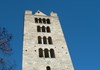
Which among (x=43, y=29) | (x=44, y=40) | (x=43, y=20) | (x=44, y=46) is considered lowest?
(x=44, y=46)

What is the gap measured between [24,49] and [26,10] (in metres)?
11.9

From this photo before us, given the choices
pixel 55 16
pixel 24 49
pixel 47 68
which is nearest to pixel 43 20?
pixel 55 16

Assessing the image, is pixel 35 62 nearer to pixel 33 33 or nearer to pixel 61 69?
pixel 61 69

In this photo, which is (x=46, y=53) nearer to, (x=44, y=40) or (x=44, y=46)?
(x=44, y=46)

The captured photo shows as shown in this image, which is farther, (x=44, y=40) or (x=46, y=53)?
(x=44, y=40)

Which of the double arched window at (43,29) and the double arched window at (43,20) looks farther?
the double arched window at (43,20)

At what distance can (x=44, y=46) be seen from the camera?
2538cm

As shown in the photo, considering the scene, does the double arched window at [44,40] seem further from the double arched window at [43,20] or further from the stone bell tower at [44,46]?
the double arched window at [43,20]

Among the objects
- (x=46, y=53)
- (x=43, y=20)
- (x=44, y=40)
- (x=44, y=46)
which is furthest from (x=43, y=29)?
(x=46, y=53)

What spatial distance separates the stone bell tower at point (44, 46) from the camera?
2250cm

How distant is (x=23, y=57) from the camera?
75.7ft

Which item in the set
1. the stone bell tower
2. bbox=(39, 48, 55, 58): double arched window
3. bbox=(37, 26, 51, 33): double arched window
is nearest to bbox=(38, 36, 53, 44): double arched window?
the stone bell tower

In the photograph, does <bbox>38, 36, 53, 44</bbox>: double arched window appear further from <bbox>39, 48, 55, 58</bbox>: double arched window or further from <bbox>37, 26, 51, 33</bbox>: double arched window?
<bbox>37, 26, 51, 33</bbox>: double arched window

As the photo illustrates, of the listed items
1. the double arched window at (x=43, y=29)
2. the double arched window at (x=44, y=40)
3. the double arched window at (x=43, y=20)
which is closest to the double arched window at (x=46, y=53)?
the double arched window at (x=44, y=40)
